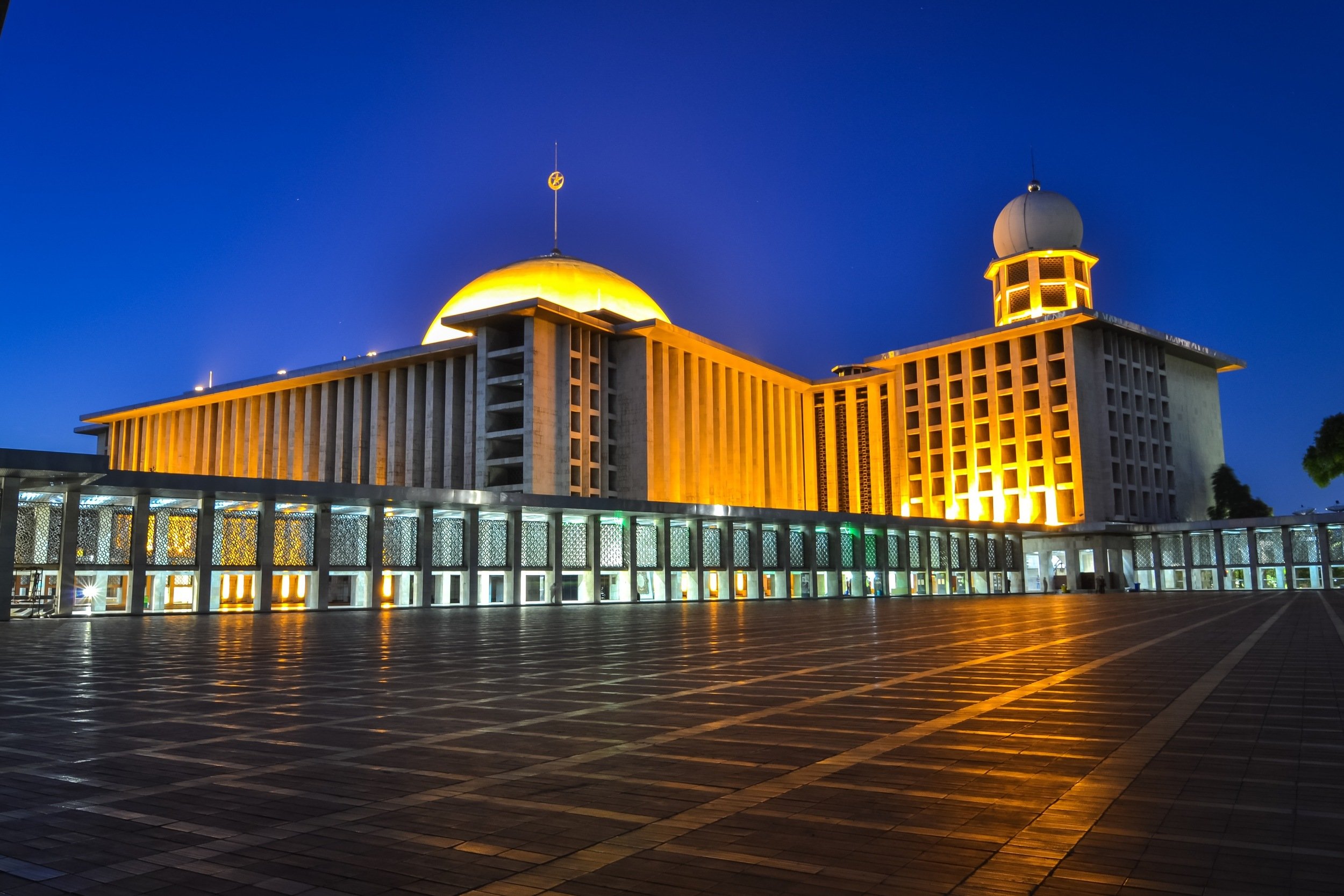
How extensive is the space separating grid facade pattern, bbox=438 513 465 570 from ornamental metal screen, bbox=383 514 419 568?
717mm

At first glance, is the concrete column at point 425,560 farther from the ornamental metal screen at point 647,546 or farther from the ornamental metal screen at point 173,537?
the ornamental metal screen at point 647,546

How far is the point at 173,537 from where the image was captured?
109ft

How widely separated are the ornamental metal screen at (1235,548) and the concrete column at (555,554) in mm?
46969

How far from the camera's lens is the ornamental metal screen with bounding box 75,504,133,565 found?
31.5m

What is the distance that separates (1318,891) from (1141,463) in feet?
270

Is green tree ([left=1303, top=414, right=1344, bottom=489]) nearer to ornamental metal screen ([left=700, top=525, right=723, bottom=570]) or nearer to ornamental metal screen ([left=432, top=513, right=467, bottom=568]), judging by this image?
ornamental metal screen ([left=700, top=525, right=723, bottom=570])

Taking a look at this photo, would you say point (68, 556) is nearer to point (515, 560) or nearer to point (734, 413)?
point (515, 560)

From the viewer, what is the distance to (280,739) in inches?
270

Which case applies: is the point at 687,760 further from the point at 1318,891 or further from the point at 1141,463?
the point at 1141,463

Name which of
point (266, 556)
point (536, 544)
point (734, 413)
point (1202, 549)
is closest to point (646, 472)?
point (734, 413)

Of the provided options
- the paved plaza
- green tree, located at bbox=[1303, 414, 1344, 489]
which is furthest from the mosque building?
the paved plaza

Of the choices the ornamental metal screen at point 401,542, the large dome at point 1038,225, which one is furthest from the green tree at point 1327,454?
the ornamental metal screen at point 401,542

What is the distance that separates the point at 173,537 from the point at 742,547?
2581 centimetres

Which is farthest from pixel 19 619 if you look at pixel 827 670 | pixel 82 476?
pixel 827 670
